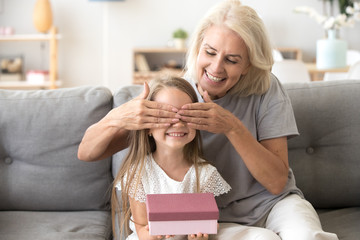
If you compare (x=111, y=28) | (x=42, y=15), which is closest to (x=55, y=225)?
(x=42, y=15)

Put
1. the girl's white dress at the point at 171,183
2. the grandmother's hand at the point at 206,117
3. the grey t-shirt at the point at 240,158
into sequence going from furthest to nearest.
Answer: the grey t-shirt at the point at 240,158 → the girl's white dress at the point at 171,183 → the grandmother's hand at the point at 206,117

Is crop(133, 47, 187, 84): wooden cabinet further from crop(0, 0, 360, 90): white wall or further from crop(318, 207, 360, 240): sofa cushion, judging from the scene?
crop(318, 207, 360, 240): sofa cushion

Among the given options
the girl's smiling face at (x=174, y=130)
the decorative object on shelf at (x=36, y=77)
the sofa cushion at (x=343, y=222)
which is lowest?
the sofa cushion at (x=343, y=222)

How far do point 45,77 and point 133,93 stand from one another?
13.1 feet

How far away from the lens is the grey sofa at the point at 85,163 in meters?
2.00

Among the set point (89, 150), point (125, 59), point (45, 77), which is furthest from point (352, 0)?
point (89, 150)

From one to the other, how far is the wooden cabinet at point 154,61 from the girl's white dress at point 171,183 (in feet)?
13.4

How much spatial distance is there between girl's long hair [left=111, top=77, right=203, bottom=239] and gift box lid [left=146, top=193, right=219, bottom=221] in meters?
0.19

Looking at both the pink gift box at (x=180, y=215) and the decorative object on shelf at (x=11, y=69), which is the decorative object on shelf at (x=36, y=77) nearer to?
the decorative object on shelf at (x=11, y=69)

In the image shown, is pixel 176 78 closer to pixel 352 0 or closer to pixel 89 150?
pixel 89 150

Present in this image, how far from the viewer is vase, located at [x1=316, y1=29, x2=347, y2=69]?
12.8 feet

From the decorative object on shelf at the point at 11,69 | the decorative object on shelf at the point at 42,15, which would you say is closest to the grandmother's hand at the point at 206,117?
the decorative object on shelf at the point at 42,15

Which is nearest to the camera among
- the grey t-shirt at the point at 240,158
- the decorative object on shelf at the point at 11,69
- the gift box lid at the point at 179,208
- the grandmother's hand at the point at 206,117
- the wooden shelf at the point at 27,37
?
the gift box lid at the point at 179,208

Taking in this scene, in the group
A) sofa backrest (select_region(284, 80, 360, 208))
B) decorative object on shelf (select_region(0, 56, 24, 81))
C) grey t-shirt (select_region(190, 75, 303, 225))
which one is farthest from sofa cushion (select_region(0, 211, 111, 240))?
decorative object on shelf (select_region(0, 56, 24, 81))
